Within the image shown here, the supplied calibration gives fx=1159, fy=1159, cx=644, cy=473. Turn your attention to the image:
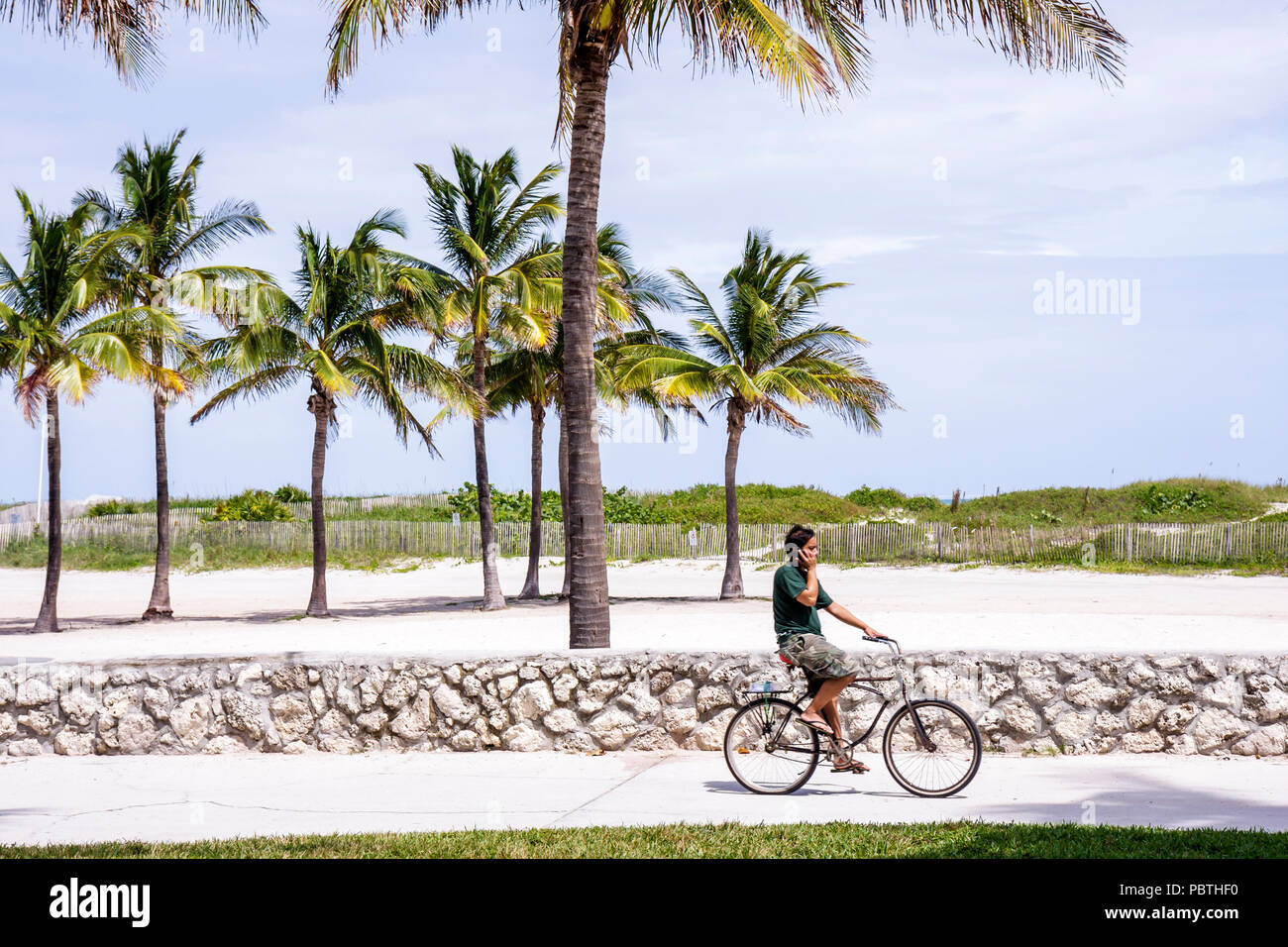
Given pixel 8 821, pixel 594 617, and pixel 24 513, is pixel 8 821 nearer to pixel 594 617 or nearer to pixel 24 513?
pixel 594 617

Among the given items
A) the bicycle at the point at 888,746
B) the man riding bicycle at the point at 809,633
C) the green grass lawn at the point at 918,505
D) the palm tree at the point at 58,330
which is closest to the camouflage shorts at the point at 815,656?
the man riding bicycle at the point at 809,633

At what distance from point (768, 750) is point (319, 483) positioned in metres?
24.3

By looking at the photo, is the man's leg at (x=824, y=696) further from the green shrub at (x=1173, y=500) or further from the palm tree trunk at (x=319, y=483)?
the green shrub at (x=1173, y=500)

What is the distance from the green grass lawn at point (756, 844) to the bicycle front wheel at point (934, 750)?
0.98 metres

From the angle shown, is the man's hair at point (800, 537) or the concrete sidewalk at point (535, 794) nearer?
the concrete sidewalk at point (535, 794)

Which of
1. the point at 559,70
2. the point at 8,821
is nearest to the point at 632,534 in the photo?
the point at 559,70

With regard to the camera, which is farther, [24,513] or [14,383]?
[24,513]

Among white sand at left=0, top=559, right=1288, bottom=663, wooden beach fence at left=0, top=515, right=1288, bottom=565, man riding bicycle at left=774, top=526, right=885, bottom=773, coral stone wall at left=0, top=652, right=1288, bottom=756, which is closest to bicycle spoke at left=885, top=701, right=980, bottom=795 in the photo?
man riding bicycle at left=774, top=526, right=885, bottom=773

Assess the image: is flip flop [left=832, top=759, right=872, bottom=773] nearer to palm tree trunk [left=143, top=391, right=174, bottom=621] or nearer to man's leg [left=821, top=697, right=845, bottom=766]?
man's leg [left=821, top=697, right=845, bottom=766]

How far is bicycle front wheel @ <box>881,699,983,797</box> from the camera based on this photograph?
7383 mm

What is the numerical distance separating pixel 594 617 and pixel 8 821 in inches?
208

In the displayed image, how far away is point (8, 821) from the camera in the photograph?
7.06m

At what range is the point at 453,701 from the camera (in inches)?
361

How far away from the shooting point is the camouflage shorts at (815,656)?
7355 millimetres
